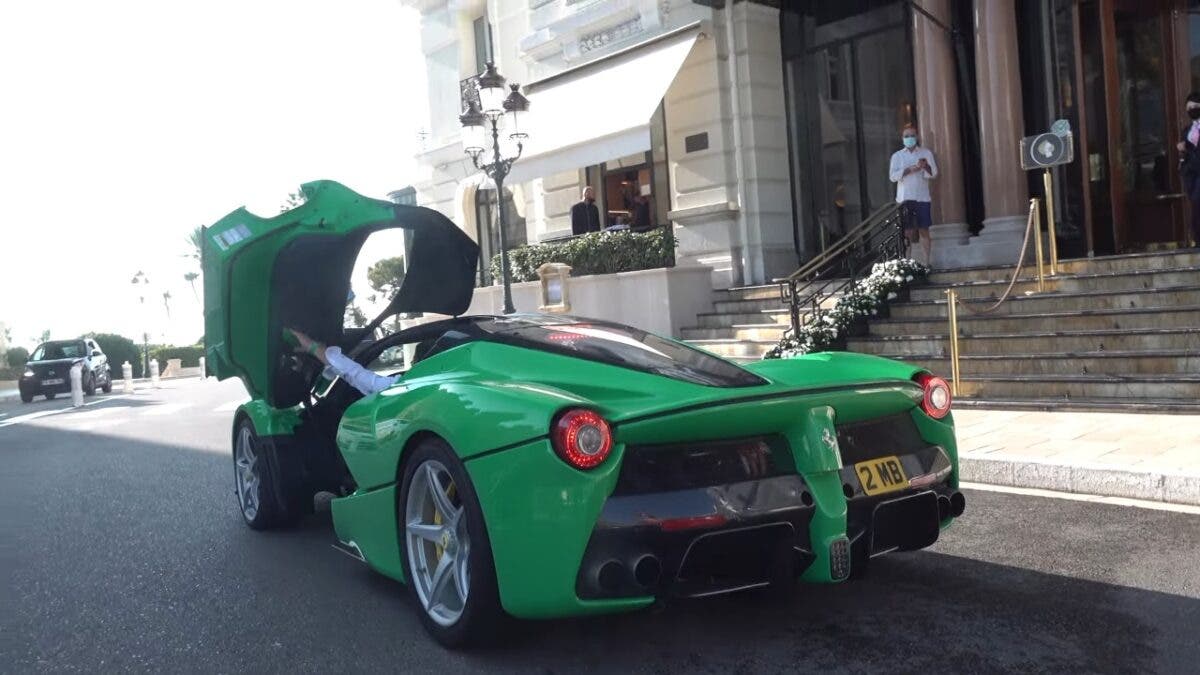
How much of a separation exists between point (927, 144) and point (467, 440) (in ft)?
36.2

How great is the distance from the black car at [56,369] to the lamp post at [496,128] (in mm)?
17850

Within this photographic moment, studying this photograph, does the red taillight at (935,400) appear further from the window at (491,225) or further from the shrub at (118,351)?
the shrub at (118,351)

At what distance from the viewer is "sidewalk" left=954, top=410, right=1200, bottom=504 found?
5684 mm

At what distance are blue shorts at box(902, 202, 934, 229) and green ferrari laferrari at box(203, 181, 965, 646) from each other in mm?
8741

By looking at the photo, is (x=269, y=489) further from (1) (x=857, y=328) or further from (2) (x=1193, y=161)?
(2) (x=1193, y=161)

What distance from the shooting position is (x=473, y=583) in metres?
3.41

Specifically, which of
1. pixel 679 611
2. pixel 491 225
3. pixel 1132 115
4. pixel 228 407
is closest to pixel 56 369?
pixel 228 407

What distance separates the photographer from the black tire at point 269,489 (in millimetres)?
5547

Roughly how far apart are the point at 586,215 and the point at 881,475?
523 inches

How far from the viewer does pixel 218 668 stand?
11.9 feet

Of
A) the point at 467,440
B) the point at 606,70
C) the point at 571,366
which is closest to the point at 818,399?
the point at 571,366

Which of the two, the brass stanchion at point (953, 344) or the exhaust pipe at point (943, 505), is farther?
the brass stanchion at point (953, 344)

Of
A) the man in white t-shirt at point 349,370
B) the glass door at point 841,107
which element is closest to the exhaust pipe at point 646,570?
the man in white t-shirt at point 349,370

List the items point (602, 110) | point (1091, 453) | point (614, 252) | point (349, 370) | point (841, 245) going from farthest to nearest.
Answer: point (614, 252) → point (602, 110) → point (841, 245) → point (1091, 453) → point (349, 370)
